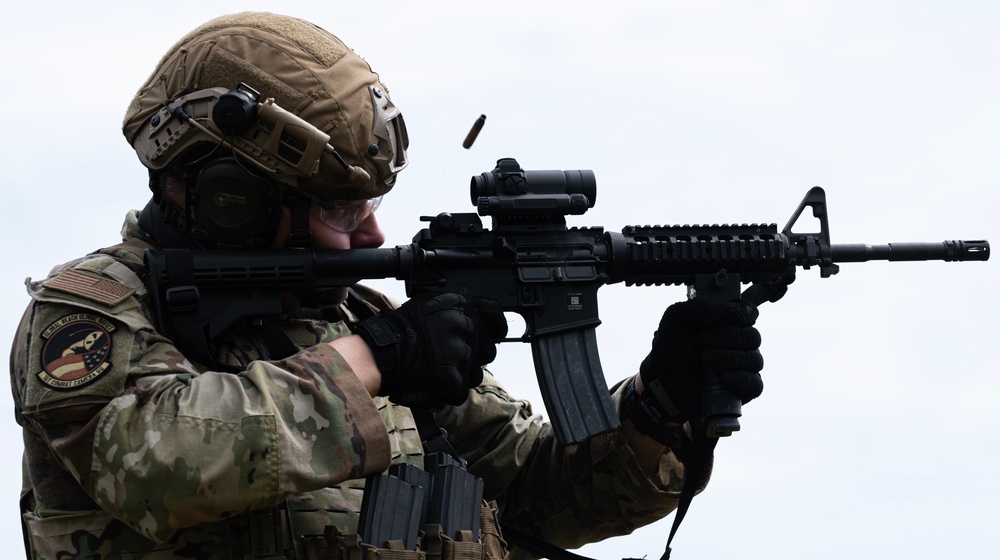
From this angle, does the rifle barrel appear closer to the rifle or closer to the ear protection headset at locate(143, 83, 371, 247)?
the rifle

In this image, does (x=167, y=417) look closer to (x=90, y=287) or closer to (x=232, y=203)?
(x=90, y=287)

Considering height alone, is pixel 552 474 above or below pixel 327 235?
below

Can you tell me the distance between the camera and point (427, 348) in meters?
5.23

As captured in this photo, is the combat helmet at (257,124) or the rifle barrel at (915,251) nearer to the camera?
the combat helmet at (257,124)

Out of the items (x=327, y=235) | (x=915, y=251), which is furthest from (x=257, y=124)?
(x=915, y=251)

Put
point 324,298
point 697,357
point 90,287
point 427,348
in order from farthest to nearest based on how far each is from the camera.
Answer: point 697,357
point 324,298
point 427,348
point 90,287

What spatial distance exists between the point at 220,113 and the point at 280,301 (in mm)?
812

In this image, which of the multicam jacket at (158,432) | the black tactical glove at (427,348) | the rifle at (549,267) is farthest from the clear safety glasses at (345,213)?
the multicam jacket at (158,432)

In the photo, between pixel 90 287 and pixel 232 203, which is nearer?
pixel 90 287

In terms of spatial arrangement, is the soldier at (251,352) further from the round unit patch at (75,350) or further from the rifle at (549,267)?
the rifle at (549,267)

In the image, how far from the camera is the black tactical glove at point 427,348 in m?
5.18

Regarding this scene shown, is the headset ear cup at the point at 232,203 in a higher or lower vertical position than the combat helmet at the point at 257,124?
lower

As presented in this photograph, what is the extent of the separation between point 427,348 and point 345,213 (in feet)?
2.54

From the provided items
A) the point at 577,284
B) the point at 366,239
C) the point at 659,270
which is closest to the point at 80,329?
the point at 366,239
